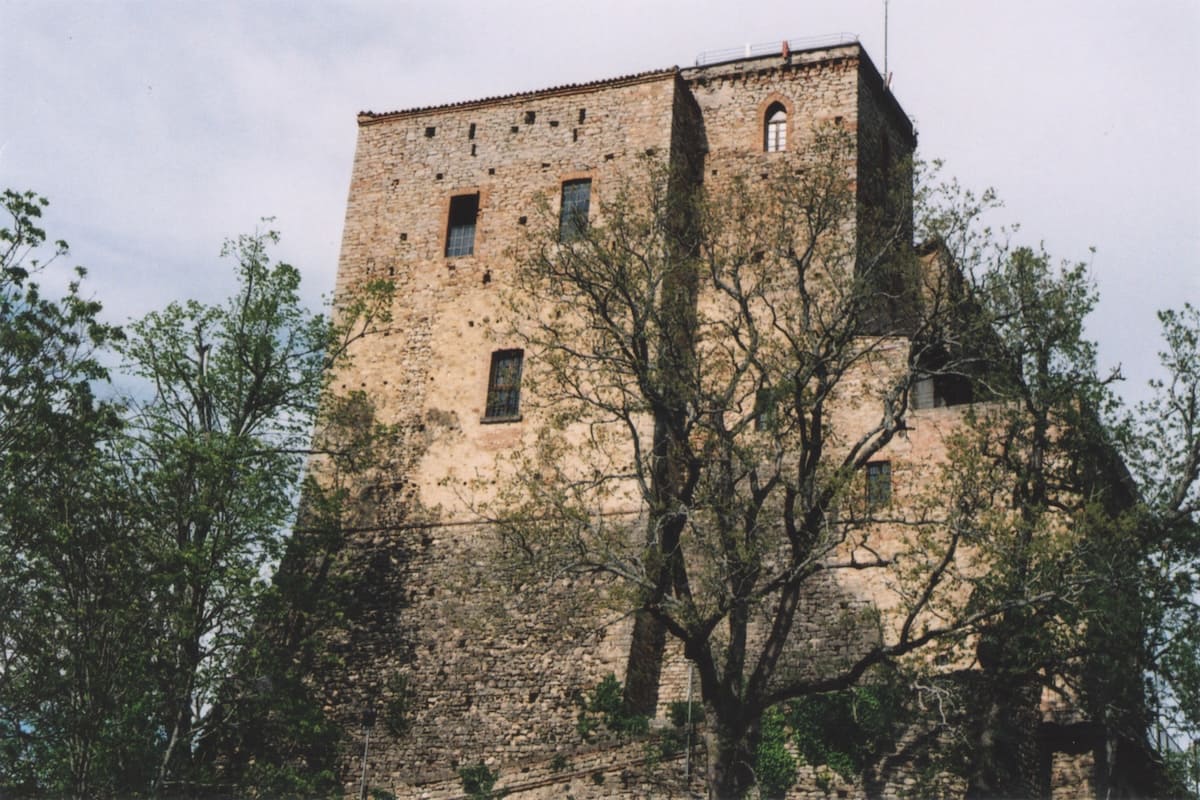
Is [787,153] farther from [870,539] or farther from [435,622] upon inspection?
[435,622]

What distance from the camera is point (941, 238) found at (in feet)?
58.7

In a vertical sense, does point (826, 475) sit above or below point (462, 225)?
below

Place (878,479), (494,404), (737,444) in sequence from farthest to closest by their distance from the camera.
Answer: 1. (494,404)
2. (878,479)
3. (737,444)

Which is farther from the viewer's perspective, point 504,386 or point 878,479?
point 504,386

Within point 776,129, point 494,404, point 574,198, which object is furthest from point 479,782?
point 776,129

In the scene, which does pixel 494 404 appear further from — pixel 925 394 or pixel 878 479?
pixel 925 394

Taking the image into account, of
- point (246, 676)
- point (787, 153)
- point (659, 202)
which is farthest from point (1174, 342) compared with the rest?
point (246, 676)

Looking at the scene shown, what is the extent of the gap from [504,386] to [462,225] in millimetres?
3917

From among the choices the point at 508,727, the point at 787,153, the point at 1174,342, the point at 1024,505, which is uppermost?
the point at 787,153

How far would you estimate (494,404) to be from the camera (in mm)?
23844

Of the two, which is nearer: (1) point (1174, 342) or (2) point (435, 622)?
(1) point (1174, 342)

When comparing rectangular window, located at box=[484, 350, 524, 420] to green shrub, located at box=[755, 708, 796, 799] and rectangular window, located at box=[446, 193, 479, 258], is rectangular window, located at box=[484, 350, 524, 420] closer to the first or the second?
rectangular window, located at box=[446, 193, 479, 258]

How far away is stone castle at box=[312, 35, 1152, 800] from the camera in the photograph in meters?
20.4

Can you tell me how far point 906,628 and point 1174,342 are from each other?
18.4ft
